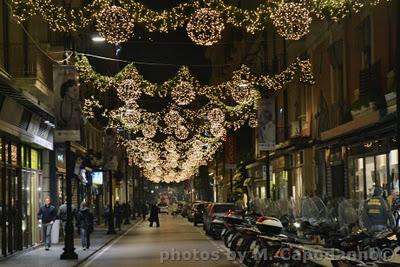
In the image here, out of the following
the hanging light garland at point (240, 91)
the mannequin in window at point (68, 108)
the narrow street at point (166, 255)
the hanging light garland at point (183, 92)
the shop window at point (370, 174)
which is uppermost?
the hanging light garland at point (240, 91)

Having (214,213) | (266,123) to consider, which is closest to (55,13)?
(266,123)

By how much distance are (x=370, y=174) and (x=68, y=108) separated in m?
11.0

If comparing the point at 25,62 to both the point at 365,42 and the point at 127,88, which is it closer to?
the point at 127,88

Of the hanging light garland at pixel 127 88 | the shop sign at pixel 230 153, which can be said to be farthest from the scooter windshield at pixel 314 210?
the shop sign at pixel 230 153

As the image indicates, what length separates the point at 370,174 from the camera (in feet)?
86.0

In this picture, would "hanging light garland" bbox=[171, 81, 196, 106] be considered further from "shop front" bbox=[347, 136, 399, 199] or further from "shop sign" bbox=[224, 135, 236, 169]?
"shop sign" bbox=[224, 135, 236, 169]

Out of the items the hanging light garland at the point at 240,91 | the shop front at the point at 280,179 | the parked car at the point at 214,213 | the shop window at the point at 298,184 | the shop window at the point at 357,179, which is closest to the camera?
the shop window at the point at 357,179

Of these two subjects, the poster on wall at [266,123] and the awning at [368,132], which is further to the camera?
the poster on wall at [266,123]

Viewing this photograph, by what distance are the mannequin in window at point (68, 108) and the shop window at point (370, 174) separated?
1043cm

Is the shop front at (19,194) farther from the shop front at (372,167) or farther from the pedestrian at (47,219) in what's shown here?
the shop front at (372,167)

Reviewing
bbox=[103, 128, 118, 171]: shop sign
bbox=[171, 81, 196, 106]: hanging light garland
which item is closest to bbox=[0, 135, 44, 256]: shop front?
bbox=[171, 81, 196, 106]: hanging light garland

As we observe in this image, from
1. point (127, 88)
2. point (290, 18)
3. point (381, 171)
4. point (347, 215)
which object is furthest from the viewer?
point (127, 88)

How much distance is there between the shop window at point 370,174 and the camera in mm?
25688

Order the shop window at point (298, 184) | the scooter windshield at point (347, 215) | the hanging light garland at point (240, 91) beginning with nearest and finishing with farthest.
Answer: the scooter windshield at point (347, 215)
the hanging light garland at point (240, 91)
the shop window at point (298, 184)
